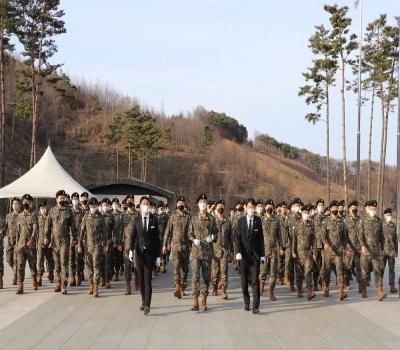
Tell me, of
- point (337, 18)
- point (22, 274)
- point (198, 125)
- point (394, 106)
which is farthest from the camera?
point (198, 125)

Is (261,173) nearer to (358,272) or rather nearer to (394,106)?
(394,106)

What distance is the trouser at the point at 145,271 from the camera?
10.2 meters

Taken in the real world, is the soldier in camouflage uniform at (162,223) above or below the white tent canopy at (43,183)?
below

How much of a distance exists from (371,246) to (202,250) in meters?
3.97

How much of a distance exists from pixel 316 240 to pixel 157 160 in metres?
68.6

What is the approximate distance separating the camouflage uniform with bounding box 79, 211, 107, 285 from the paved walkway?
0.62m

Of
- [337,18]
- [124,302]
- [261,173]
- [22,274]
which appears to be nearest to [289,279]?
[124,302]

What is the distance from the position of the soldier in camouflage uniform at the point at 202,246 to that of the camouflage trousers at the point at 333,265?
2859 mm

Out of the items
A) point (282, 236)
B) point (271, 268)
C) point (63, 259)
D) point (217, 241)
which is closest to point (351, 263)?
point (282, 236)

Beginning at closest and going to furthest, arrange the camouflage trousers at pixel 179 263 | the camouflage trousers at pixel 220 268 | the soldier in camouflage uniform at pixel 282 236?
the camouflage trousers at pixel 179 263, the camouflage trousers at pixel 220 268, the soldier in camouflage uniform at pixel 282 236

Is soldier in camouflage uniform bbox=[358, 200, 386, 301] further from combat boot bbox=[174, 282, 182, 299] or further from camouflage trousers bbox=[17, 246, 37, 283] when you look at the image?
camouflage trousers bbox=[17, 246, 37, 283]

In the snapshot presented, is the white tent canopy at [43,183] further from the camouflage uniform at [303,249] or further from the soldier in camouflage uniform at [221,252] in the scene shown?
the camouflage uniform at [303,249]

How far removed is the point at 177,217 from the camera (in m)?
12.3

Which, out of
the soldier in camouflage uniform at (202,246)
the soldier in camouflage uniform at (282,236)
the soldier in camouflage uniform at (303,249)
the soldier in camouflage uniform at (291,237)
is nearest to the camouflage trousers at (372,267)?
the soldier in camouflage uniform at (303,249)
